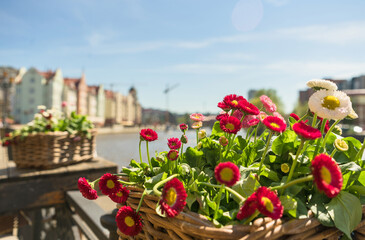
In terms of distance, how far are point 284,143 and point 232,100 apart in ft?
0.46

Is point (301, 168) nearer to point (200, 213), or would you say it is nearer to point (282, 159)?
point (282, 159)

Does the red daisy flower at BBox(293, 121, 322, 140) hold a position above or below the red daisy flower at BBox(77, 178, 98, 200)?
above

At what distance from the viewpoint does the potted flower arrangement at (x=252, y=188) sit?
0.42m

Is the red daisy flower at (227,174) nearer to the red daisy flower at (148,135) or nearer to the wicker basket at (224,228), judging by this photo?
the wicker basket at (224,228)

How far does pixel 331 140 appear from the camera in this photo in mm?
643

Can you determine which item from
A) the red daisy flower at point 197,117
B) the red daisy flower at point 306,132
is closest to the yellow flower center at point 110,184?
the red daisy flower at point 197,117

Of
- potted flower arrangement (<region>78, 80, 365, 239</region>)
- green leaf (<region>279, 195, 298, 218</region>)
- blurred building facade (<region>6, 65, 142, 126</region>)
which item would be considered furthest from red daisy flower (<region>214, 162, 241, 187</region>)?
blurred building facade (<region>6, 65, 142, 126</region>)

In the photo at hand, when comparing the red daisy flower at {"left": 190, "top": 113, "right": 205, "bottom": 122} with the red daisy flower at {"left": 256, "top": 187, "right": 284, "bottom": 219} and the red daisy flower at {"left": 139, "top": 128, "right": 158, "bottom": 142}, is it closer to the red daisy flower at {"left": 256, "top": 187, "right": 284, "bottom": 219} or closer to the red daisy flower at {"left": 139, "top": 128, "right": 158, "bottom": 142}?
the red daisy flower at {"left": 139, "top": 128, "right": 158, "bottom": 142}

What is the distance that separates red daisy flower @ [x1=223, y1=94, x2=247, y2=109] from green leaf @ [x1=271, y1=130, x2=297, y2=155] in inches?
4.2

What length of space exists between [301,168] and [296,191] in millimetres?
53

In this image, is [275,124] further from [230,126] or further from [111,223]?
[111,223]

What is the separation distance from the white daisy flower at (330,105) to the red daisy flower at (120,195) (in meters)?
0.39

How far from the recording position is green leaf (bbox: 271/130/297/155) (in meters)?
0.57

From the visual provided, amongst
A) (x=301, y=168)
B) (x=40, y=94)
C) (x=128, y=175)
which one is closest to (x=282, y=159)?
(x=301, y=168)
